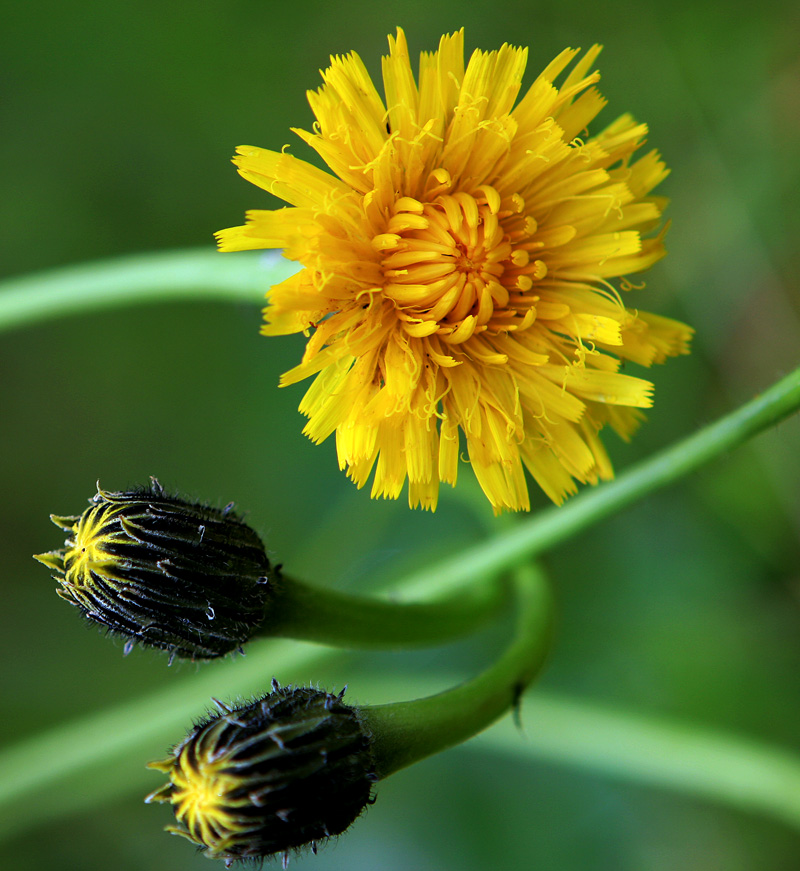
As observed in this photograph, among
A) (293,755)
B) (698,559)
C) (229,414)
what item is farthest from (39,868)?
(698,559)

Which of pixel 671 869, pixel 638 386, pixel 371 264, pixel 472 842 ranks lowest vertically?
pixel 671 869

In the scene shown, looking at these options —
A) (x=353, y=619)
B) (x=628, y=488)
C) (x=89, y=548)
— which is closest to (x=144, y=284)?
(x=89, y=548)

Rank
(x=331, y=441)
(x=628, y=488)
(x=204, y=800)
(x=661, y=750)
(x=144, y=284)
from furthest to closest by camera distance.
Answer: (x=331, y=441) < (x=661, y=750) < (x=144, y=284) < (x=628, y=488) < (x=204, y=800)

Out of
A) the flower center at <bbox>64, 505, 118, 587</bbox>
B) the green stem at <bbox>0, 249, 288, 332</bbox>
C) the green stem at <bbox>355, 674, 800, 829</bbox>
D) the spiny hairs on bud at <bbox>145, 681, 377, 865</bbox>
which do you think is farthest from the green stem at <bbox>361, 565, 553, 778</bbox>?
the green stem at <bbox>0, 249, 288, 332</bbox>

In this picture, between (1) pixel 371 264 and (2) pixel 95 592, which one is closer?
(2) pixel 95 592

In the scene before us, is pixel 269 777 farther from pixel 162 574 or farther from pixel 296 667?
pixel 296 667

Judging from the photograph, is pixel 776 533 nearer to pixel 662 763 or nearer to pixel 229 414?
pixel 662 763

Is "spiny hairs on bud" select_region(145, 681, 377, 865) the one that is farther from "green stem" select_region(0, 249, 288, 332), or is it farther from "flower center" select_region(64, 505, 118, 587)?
"green stem" select_region(0, 249, 288, 332)
